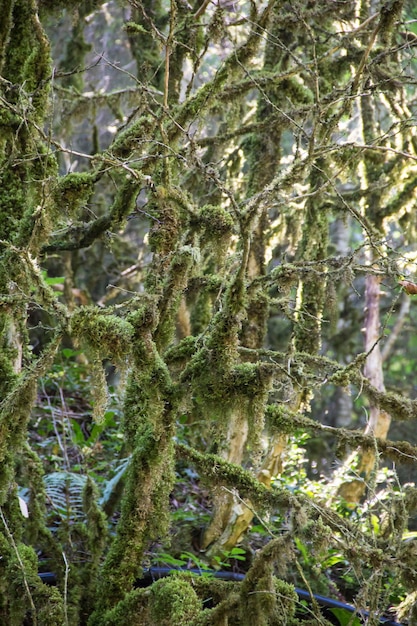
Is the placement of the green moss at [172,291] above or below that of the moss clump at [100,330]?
above

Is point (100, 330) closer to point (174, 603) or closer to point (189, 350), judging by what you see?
point (189, 350)

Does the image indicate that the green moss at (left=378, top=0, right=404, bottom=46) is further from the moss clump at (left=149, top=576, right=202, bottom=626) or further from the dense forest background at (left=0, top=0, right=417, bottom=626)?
the moss clump at (left=149, top=576, right=202, bottom=626)

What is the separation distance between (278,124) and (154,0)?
86.9 inches

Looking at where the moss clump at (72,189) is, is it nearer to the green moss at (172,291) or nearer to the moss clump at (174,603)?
the green moss at (172,291)

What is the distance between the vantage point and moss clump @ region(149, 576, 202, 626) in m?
2.81

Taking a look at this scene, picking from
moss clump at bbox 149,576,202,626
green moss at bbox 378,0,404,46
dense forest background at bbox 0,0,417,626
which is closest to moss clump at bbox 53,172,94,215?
dense forest background at bbox 0,0,417,626

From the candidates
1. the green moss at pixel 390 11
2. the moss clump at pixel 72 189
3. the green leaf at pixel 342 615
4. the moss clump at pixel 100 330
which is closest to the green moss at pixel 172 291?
the moss clump at pixel 100 330

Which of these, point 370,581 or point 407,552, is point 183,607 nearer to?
point 370,581

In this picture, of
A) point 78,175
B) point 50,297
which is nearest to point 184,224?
point 78,175

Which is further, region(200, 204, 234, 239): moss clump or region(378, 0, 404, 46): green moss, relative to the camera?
region(200, 204, 234, 239): moss clump

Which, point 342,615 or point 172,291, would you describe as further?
point 342,615

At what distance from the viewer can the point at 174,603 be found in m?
2.84

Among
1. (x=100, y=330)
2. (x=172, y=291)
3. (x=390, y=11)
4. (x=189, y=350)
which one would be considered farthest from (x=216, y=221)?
(x=390, y=11)

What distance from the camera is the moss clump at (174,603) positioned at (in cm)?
281
